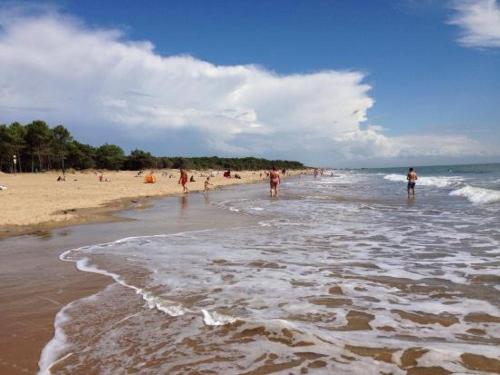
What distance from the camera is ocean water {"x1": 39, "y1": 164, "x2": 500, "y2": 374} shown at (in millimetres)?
4227

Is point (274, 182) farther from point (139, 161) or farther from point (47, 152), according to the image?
point (139, 161)

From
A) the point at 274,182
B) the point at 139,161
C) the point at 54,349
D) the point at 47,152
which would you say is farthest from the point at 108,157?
the point at 54,349

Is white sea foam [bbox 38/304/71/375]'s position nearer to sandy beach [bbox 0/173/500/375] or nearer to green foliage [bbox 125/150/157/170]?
sandy beach [bbox 0/173/500/375]

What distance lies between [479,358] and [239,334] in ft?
8.16

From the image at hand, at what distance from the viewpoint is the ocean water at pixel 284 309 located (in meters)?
4.23

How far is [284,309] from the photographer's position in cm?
577

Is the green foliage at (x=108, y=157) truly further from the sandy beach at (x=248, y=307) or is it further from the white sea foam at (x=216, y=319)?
the white sea foam at (x=216, y=319)

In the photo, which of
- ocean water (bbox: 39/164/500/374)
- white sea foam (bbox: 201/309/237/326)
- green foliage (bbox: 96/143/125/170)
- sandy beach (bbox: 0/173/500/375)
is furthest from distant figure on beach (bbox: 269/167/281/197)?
green foliage (bbox: 96/143/125/170)

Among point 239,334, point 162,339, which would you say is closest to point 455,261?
point 239,334

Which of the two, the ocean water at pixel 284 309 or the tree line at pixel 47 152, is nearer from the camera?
the ocean water at pixel 284 309

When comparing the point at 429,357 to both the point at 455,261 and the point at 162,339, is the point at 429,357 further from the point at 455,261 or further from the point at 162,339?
the point at 455,261

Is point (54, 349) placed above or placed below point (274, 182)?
below

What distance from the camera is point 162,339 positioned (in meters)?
4.79

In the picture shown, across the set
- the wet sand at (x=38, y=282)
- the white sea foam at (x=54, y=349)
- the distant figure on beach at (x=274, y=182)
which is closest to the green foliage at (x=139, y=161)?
the distant figure on beach at (x=274, y=182)
